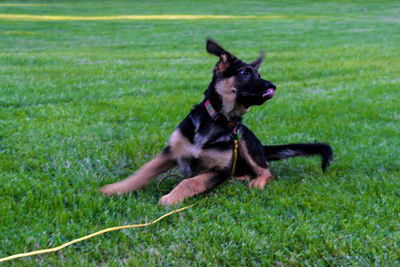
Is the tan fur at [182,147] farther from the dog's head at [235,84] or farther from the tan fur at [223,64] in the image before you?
the tan fur at [223,64]

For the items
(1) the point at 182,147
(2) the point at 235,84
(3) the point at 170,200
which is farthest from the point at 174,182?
(2) the point at 235,84

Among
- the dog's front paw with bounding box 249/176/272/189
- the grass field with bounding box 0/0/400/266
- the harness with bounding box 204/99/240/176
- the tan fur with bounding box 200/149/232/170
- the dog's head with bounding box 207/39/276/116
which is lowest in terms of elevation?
the dog's front paw with bounding box 249/176/272/189

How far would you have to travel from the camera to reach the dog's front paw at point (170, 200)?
3392mm

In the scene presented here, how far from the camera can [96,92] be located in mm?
7301

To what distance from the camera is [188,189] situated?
356 centimetres

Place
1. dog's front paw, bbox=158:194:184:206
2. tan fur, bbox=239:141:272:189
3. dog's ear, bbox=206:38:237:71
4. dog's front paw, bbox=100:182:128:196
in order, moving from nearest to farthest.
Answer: dog's front paw, bbox=158:194:184:206
dog's front paw, bbox=100:182:128:196
dog's ear, bbox=206:38:237:71
tan fur, bbox=239:141:272:189

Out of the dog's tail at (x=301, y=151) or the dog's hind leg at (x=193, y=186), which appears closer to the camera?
the dog's hind leg at (x=193, y=186)

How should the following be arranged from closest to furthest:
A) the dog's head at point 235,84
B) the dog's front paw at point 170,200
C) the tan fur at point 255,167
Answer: the dog's front paw at point 170,200 < the dog's head at point 235,84 < the tan fur at point 255,167

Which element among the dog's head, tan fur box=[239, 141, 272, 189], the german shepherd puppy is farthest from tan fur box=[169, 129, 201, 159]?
tan fur box=[239, 141, 272, 189]

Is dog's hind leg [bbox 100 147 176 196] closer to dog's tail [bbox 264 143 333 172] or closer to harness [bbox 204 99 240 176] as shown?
harness [bbox 204 99 240 176]

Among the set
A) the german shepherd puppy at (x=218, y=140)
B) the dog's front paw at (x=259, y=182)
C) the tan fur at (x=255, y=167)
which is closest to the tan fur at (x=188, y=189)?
the german shepherd puppy at (x=218, y=140)

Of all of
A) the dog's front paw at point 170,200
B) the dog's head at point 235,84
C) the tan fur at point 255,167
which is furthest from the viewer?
the tan fur at point 255,167

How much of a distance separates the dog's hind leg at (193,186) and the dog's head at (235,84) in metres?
0.64

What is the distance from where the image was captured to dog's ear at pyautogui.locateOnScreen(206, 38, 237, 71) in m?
4.04
